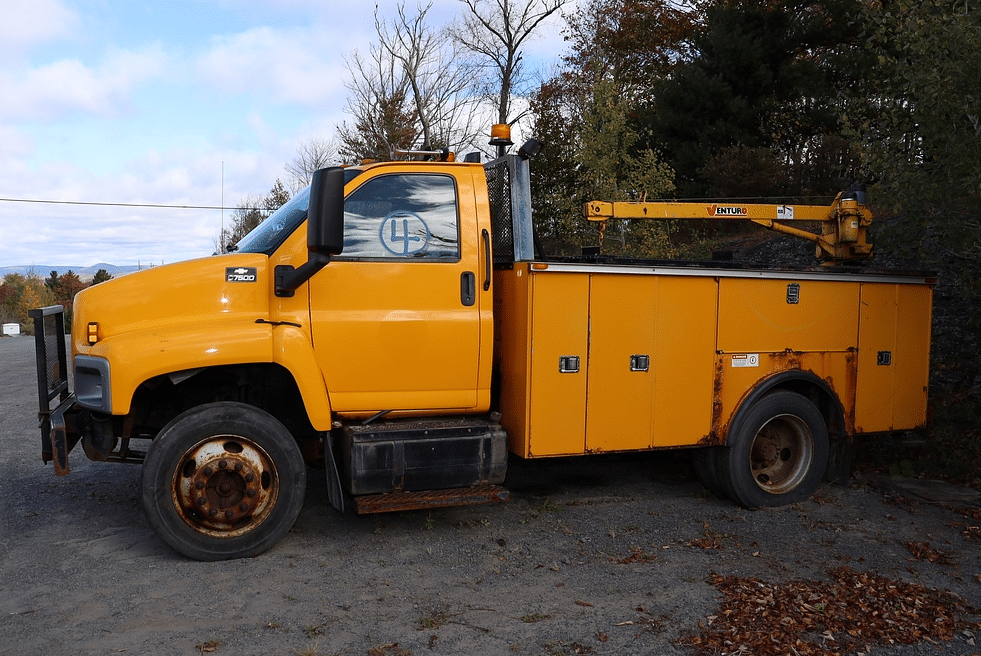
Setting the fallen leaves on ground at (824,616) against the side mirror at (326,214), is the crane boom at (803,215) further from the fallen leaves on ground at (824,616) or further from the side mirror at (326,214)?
the fallen leaves on ground at (824,616)

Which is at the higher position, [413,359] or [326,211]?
[326,211]

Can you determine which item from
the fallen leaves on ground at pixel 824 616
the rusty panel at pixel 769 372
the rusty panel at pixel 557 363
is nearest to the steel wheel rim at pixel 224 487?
the rusty panel at pixel 557 363

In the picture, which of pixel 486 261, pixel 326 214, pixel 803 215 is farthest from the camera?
pixel 803 215

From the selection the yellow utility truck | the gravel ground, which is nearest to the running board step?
the yellow utility truck

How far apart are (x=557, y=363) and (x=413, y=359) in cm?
101

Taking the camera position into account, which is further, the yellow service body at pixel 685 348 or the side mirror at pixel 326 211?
the yellow service body at pixel 685 348

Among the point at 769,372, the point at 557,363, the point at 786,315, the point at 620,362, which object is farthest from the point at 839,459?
the point at 557,363

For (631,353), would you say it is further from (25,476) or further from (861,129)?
(25,476)

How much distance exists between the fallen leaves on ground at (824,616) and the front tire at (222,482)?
2.62m

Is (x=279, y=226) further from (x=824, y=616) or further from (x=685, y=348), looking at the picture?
(x=824, y=616)

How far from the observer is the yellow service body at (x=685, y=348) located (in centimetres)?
546

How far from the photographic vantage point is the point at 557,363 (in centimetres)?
547

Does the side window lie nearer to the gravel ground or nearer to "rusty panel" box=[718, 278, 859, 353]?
the gravel ground

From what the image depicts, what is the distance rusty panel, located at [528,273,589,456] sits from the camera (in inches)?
212
